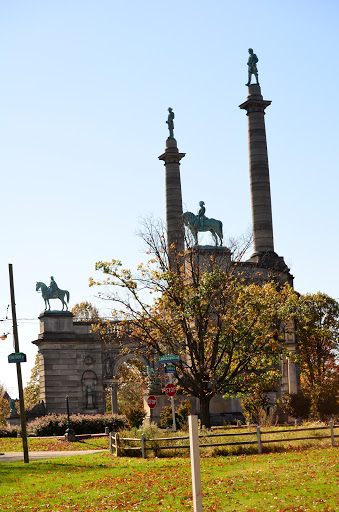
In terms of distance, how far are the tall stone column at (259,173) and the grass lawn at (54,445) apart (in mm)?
17118

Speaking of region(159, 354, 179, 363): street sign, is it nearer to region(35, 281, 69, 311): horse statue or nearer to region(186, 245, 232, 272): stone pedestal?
region(186, 245, 232, 272): stone pedestal

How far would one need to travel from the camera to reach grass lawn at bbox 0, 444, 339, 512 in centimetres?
1725

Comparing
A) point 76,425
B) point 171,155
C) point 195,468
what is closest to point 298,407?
point 76,425

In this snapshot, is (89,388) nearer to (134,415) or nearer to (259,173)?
(134,415)

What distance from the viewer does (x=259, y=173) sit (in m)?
50.1

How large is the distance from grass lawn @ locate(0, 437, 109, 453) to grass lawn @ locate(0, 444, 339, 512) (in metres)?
10.4

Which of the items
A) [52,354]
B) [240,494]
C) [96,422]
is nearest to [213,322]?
[96,422]

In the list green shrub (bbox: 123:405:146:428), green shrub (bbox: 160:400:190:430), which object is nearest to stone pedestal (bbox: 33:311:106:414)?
green shrub (bbox: 160:400:190:430)

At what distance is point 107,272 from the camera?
33.2 meters

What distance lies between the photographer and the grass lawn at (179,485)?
56.6ft

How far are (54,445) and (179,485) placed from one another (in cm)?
2007

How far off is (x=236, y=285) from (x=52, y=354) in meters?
27.6

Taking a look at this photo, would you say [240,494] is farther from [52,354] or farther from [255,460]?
[52,354]

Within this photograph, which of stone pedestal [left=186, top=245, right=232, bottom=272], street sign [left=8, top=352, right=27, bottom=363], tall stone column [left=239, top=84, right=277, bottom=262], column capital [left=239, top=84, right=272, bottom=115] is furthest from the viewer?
column capital [left=239, top=84, right=272, bottom=115]
